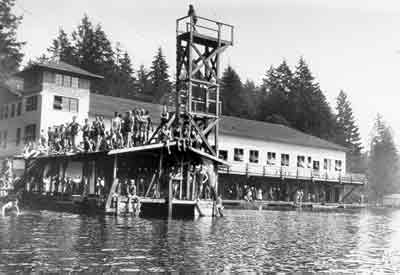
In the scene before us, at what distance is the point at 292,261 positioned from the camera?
597 inches

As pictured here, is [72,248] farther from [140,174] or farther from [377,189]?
[377,189]

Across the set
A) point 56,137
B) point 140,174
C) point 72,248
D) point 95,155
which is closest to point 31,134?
point 56,137

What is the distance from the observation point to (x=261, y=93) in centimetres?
11000

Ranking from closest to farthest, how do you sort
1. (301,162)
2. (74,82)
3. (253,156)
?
(74,82), (253,156), (301,162)

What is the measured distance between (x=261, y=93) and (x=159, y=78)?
79.3 feet

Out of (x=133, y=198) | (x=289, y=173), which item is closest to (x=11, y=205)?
(x=133, y=198)

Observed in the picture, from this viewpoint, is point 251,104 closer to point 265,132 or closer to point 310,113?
point 310,113

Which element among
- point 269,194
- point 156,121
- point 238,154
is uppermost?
point 156,121

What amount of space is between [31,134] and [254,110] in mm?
55322

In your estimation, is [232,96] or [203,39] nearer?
[203,39]

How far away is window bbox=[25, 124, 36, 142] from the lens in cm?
4588

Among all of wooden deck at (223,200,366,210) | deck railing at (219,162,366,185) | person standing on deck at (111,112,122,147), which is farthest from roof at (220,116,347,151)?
person standing on deck at (111,112,122,147)

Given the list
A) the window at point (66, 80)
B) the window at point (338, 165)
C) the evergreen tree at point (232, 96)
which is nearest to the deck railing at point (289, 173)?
the window at point (338, 165)

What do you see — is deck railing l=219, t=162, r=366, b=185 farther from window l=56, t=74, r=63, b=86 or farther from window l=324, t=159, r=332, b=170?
window l=56, t=74, r=63, b=86
